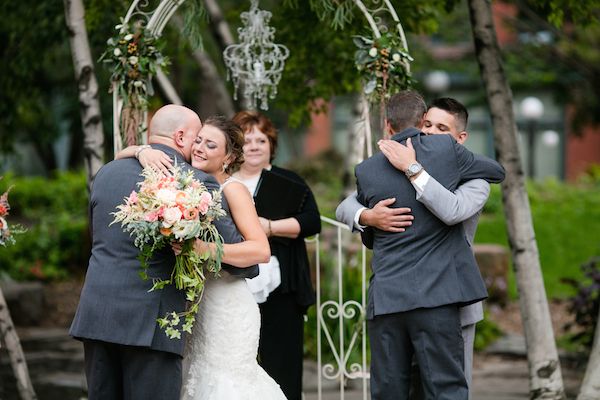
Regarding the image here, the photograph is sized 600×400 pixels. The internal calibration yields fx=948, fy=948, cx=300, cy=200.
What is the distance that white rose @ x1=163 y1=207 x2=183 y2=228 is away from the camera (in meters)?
3.86

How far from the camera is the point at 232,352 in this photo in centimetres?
446

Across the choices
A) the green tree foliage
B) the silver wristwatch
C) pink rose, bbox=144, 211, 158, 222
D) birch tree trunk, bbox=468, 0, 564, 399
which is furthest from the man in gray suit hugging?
the green tree foliage

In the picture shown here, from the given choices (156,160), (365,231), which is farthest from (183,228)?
(365,231)

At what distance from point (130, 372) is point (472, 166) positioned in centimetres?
184

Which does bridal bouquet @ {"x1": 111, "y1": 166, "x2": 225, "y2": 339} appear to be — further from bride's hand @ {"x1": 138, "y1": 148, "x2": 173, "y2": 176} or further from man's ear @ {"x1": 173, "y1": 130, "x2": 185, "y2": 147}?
man's ear @ {"x1": 173, "y1": 130, "x2": 185, "y2": 147}

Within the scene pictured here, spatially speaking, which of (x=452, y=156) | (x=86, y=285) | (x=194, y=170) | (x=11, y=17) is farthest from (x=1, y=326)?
(x=11, y=17)

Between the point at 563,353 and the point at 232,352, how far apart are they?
5525 mm

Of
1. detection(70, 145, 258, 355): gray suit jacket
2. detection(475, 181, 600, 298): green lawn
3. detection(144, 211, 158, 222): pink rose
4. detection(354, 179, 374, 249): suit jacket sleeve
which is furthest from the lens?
detection(475, 181, 600, 298): green lawn

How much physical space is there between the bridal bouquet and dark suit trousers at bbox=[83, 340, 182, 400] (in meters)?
0.16

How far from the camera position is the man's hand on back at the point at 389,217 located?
14.5 ft

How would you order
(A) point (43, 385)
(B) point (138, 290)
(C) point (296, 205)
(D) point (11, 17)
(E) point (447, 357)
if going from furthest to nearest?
1. (D) point (11, 17)
2. (A) point (43, 385)
3. (C) point (296, 205)
4. (E) point (447, 357)
5. (B) point (138, 290)

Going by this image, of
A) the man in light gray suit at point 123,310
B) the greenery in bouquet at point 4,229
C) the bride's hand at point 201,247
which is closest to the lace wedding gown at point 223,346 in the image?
the man in light gray suit at point 123,310

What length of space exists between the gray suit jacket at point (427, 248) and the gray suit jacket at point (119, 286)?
35.6 inches

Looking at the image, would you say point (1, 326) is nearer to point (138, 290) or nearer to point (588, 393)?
point (138, 290)
